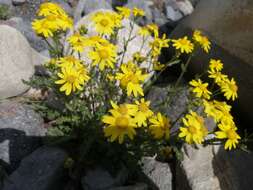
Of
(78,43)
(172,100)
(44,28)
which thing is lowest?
(172,100)

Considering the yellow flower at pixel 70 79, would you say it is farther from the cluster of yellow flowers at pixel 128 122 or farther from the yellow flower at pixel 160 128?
the yellow flower at pixel 160 128

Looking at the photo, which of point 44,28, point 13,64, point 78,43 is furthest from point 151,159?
point 13,64

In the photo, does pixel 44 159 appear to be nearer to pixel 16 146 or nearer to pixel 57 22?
pixel 16 146

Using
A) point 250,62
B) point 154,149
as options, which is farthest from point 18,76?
point 250,62

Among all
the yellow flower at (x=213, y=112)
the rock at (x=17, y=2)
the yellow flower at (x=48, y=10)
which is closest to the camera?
the yellow flower at (x=213, y=112)

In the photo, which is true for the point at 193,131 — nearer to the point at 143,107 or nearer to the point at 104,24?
the point at 143,107

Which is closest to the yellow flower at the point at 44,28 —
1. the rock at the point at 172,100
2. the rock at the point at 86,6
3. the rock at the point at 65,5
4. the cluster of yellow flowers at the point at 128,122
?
the cluster of yellow flowers at the point at 128,122

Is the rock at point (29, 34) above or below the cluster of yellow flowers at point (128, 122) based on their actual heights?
above
